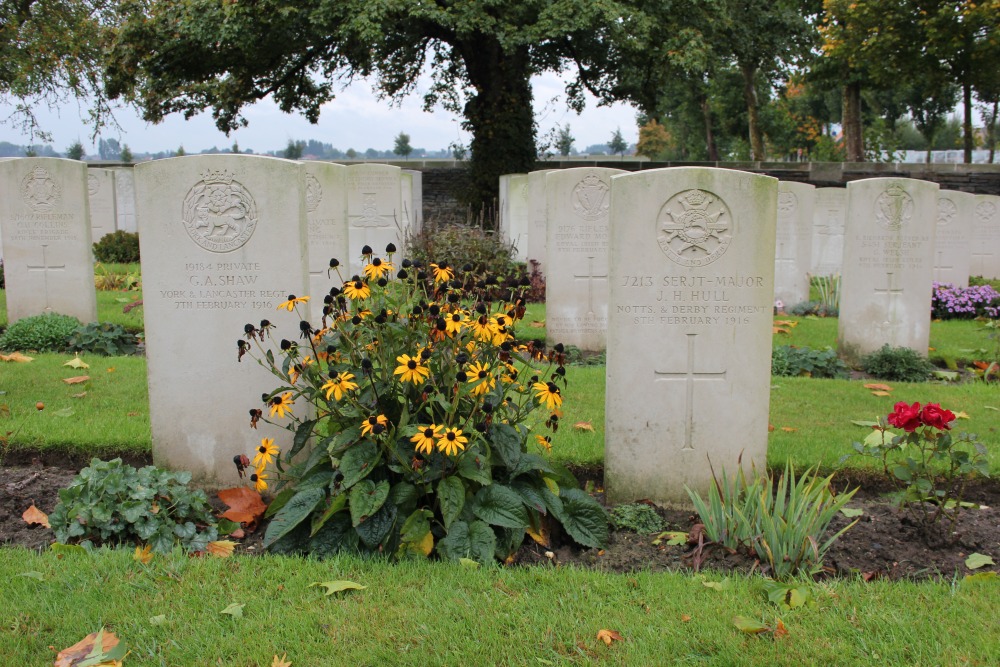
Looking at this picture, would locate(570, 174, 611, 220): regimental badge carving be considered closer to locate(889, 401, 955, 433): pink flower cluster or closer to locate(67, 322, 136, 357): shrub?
locate(67, 322, 136, 357): shrub

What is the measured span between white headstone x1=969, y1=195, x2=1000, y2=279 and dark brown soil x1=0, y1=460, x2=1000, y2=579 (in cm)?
1366

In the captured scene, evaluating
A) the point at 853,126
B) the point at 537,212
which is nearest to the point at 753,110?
the point at 853,126

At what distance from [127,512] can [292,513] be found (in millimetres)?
756

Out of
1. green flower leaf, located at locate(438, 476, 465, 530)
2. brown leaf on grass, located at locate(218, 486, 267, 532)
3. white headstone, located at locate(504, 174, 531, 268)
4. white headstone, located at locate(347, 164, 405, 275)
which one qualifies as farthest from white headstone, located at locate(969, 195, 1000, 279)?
brown leaf on grass, located at locate(218, 486, 267, 532)

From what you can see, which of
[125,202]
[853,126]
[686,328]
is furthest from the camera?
[853,126]

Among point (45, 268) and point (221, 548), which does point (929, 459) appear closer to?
point (221, 548)

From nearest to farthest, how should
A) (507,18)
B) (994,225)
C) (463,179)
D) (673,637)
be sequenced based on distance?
(673,637)
(994,225)
(507,18)
(463,179)

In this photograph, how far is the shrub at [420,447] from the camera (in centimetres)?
353

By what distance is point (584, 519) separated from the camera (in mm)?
3879

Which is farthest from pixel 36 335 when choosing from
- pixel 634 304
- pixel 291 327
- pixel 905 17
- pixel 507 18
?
pixel 905 17

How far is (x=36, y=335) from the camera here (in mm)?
8094

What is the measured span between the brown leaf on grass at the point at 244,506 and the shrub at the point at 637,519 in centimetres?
178

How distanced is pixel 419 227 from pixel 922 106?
37.4 metres

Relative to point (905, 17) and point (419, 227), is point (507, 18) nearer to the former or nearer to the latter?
point (419, 227)
